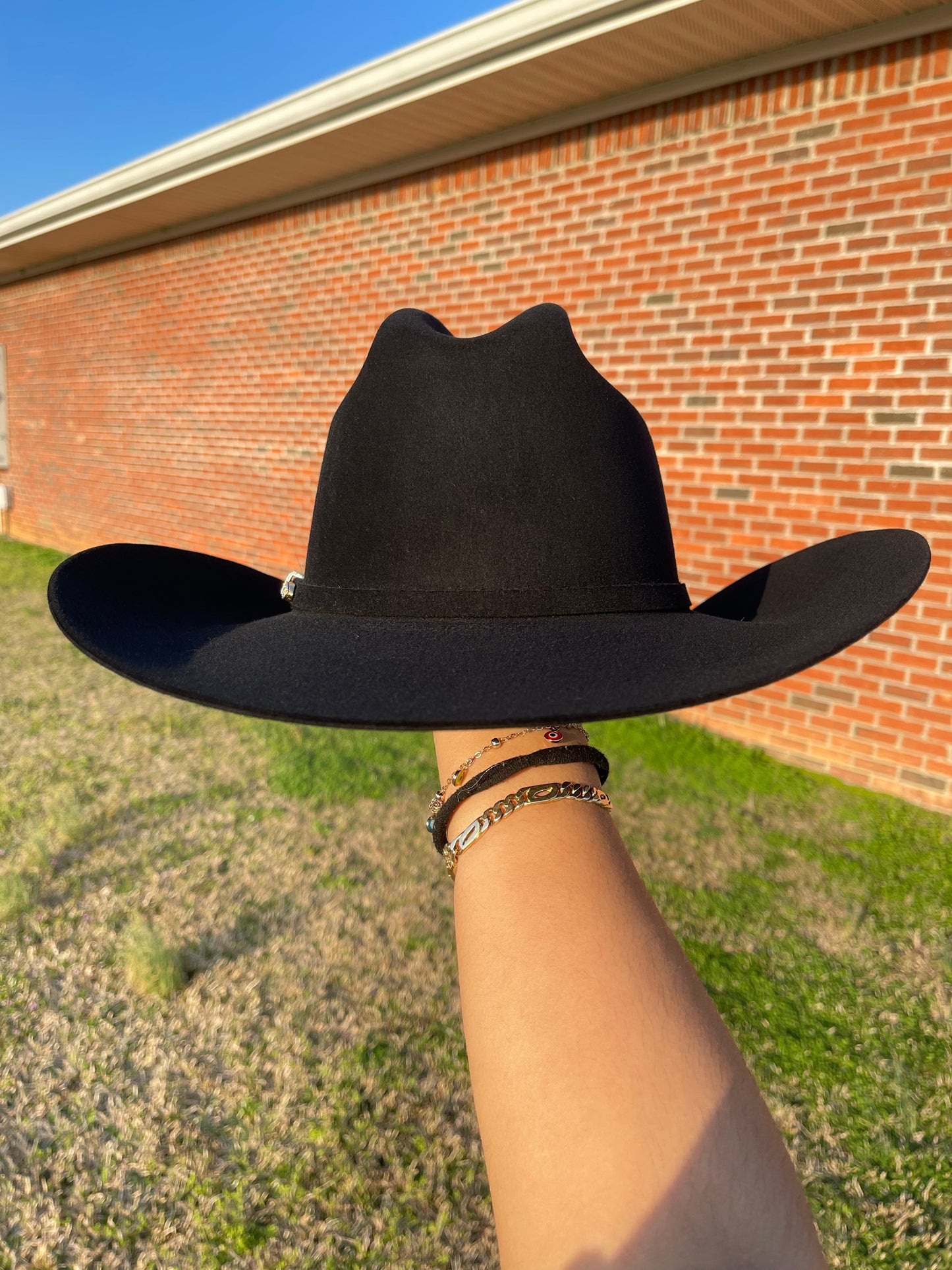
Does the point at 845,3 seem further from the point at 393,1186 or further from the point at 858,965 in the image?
the point at 393,1186

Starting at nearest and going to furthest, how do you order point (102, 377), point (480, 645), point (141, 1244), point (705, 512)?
point (480, 645)
point (141, 1244)
point (705, 512)
point (102, 377)

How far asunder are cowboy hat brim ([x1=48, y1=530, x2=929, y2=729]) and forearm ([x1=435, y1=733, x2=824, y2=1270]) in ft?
0.57

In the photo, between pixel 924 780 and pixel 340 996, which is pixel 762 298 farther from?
pixel 340 996

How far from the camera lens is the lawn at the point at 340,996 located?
190cm

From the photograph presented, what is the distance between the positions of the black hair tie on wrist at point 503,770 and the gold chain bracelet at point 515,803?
2 centimetres

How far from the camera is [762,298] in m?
4.18

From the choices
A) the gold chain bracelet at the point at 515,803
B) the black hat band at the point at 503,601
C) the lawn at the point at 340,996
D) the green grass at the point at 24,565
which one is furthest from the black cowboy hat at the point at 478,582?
the green grass at the point at 24,565

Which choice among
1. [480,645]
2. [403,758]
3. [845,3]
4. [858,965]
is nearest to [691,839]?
[858,965]

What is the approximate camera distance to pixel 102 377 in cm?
979

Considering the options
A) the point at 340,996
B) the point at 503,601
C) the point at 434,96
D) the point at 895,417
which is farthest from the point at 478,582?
the point at 434,96

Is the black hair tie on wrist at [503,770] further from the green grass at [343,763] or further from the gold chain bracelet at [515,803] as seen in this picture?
the green grass at [343,763]

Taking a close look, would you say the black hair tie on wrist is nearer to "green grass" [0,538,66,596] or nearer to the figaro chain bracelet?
the figaro chain bracelet

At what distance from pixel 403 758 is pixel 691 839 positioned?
1.87 meters

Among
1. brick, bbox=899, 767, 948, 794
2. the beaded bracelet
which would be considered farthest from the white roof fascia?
the beaded bracelet
